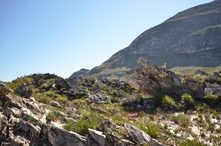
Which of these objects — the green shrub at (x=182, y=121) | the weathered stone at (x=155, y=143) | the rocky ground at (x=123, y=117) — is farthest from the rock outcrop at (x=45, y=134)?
the green shrub at (x=182, y=121)

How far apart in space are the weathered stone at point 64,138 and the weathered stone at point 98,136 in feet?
1.56

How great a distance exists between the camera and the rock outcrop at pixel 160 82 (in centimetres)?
2659

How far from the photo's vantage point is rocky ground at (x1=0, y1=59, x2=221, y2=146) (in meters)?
9.62

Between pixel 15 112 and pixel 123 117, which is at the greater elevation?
pixel 15 112

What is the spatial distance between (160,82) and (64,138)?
21.0 m

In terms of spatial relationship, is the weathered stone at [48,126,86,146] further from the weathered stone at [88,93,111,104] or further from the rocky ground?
the weathered stone at [88,93,111,104]

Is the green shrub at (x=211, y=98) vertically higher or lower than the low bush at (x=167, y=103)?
lower

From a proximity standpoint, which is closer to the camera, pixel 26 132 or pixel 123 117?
pixel 26 132

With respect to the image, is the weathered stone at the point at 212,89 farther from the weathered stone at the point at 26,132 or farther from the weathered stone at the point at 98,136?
the weathered stone at the point at 26,132

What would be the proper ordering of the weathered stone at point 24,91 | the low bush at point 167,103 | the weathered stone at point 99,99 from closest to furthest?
the weathered stone at point 24,91 < the low bush at point 167,103 < the weathered stone at point 99,99

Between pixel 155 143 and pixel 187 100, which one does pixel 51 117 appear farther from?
pixel 187 100

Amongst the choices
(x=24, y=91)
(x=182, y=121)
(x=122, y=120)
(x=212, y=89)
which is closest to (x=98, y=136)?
(x=122, y=120)

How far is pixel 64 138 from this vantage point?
943 cm

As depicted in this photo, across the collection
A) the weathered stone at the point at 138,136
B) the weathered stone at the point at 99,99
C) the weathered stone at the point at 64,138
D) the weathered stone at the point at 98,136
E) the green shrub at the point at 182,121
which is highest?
the weathered stone at the point at 64,138
